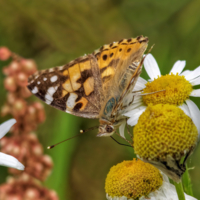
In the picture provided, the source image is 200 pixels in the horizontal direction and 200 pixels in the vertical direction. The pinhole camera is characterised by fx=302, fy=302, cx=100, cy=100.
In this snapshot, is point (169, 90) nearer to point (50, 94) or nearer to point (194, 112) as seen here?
point (194, 112)

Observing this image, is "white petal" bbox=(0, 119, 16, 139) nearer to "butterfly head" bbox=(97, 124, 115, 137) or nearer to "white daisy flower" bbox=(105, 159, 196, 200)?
"butterfly head" bbox=(97, 124, 115, 137)

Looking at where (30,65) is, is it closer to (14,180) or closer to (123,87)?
(14,180)

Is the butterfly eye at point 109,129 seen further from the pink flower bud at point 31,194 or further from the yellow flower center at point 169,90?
the pink flower bud at point 31,194

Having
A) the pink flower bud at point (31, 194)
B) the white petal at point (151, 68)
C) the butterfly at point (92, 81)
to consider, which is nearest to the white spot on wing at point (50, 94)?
the butterfly at point (92, 81)

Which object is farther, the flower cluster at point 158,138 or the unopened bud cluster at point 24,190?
the unopened bud cluster at point 24,190

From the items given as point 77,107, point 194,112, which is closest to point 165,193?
point 194,112

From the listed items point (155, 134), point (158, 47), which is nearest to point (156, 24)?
point (158, 47)
